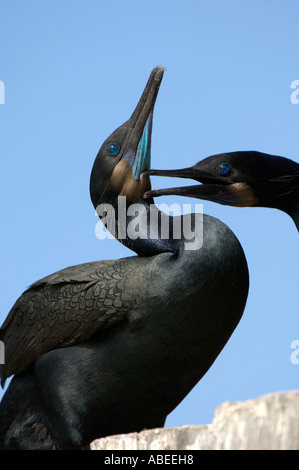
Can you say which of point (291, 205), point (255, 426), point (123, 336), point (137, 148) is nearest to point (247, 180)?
point (291, 205)

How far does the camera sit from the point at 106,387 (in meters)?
4.64

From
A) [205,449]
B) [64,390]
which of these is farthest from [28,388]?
[205,449]

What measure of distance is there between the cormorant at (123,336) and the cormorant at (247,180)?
16 centimetres

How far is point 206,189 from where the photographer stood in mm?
4922

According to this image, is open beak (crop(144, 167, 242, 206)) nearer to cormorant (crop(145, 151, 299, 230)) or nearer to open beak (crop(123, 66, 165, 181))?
cormorant (crop(145, 151, 299, 230))

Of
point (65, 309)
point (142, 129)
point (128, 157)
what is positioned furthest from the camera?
point (142, 129)

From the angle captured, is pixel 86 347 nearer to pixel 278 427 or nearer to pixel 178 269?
pixel 178 269

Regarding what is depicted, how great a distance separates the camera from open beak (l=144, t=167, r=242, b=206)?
194 inches

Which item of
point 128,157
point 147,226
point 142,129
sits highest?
point 142,129

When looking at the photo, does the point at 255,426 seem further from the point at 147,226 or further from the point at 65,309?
the point at 147,226

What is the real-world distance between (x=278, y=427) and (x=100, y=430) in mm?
1993

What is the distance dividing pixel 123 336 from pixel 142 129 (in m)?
1.30

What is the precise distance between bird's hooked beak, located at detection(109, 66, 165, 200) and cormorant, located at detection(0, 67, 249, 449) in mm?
223
